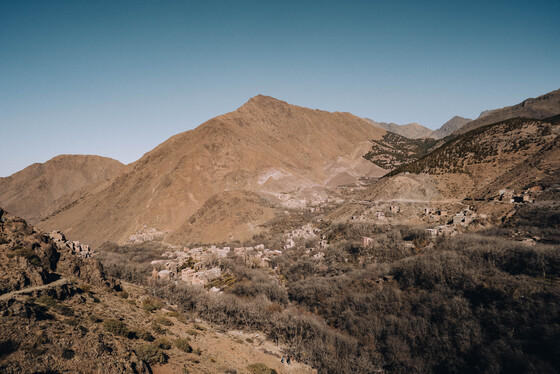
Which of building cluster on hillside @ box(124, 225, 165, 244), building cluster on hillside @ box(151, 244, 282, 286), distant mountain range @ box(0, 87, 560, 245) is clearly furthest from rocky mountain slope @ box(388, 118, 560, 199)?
building cluster on hillside @ box(124, 225, 165, 244)

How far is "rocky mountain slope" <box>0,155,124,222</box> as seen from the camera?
10862 cm

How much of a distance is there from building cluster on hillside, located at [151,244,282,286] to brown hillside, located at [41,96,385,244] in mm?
10787

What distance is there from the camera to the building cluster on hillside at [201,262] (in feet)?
91.1

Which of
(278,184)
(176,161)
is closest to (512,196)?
(278,184)

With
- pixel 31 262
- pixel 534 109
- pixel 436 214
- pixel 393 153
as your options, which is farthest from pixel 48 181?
pixel 534 109

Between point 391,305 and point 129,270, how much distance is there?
2629cm

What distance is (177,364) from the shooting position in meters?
10.5

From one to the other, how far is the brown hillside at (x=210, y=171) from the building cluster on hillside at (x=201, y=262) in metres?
10.8

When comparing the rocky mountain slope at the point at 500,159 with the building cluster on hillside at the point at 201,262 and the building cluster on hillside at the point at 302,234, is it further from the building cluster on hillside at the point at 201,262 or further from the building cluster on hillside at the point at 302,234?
the building cluster on hillside at the point at 201,262

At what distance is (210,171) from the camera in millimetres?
68750

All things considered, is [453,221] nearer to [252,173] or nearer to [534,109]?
[252,173]

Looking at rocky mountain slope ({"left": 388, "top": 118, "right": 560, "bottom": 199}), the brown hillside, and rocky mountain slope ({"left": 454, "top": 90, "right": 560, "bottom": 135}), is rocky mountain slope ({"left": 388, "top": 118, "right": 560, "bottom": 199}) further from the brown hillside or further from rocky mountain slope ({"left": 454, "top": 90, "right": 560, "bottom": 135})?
rocky mountain slope ({"left": 454, "top": 90, "right": 560, "bottom": 135})

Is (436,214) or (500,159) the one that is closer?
(436,214)

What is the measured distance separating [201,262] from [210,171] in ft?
132
